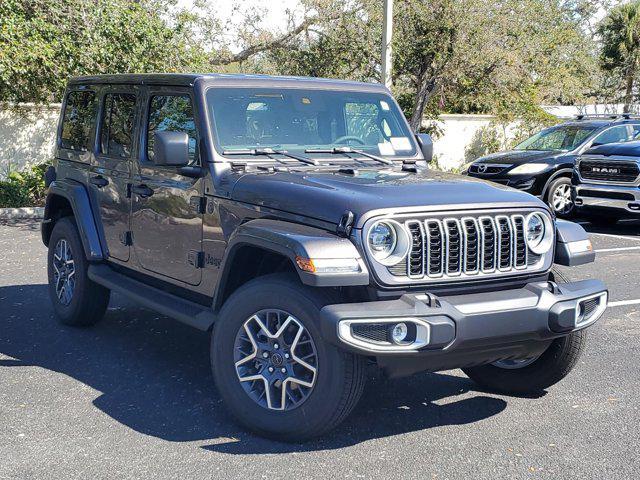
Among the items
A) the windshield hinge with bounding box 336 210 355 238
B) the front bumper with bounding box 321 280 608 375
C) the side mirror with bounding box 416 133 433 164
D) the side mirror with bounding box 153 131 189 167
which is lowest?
the front bumper with bounding box 321 280 608 375

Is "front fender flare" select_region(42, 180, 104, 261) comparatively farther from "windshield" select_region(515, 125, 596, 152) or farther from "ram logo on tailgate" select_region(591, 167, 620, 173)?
"windshield" select_region(515, 125, 596, 152)

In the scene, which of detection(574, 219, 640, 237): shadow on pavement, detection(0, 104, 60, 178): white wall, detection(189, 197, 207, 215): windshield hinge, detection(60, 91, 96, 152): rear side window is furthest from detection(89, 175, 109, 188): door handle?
detection(0, 104, 60, 178): white wall

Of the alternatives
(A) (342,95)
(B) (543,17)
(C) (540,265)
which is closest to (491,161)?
(B) (543,17)

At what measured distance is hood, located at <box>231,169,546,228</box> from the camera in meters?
4.51

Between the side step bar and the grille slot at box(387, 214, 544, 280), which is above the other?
the grille slot at box(387, 214, 544, 280)

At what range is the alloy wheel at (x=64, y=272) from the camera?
7.01 m

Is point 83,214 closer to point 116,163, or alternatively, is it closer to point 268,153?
point 116,163

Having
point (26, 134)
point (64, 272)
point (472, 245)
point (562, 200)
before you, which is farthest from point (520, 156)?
point (472, 245)

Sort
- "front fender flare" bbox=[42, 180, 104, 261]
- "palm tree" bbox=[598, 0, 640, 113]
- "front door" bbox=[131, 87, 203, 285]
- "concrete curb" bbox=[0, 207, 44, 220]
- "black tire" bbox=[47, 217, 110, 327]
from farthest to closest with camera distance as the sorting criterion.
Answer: "palm tree" bbox=[598, 0, 640, 113] → "concrete curb" bbox=[0, 207, 44, 220] → "black tire" bbox=[47, 217, 110, 327] → "front fender flare" bbox=[42, 180, 104, 261] → "front door" bbox=[131, 87, 203, 285]

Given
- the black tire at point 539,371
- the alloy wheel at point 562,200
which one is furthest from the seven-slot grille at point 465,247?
the alloy wheel at point 562,200

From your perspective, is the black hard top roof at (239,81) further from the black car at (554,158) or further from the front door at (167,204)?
the black car at (554,158)

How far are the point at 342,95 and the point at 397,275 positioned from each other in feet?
6.91

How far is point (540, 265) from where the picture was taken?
15.9 ft

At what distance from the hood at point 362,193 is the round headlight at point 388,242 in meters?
0.09
